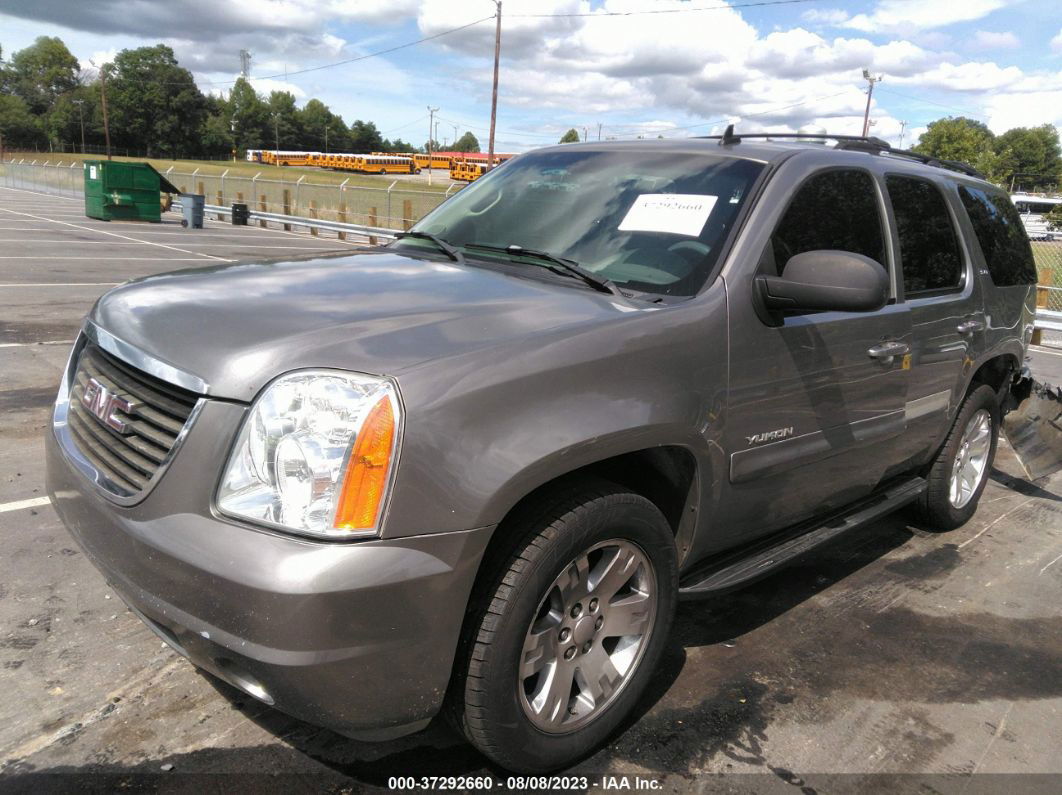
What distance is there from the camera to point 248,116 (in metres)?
126

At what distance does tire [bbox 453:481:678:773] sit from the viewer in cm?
211

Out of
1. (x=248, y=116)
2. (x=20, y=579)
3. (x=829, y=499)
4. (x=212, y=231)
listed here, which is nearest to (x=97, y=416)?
(x=20, y=579)

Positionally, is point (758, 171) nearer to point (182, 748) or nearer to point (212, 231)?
point (182, 748)

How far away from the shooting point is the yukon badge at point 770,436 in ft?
9.26

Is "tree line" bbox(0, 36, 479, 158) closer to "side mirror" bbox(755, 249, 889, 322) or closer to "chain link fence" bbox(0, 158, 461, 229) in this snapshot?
"chain link fence" bbox(0, 158, 461, 229)

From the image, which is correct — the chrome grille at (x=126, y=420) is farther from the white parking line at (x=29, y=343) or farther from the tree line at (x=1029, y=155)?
the tree line at (x=1029, y=155)

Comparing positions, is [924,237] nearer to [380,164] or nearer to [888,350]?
[888,350]

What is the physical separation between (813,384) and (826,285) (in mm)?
473

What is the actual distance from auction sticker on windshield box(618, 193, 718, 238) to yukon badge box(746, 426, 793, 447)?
0.74m

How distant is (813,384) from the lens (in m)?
3.03

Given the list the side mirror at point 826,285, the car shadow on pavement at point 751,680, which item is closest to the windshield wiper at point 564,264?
the side mirror at point 826,285

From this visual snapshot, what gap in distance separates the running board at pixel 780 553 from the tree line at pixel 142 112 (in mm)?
120530

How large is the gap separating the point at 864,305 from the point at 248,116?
138 metres

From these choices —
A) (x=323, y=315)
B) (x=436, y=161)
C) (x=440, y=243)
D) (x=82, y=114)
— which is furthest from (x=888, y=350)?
(x=82, y=114)
